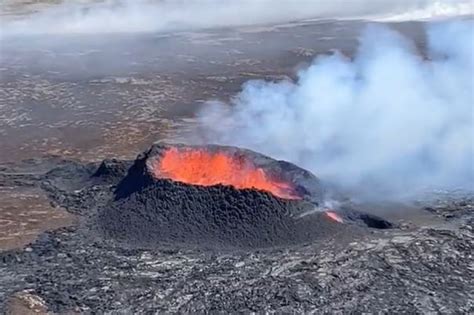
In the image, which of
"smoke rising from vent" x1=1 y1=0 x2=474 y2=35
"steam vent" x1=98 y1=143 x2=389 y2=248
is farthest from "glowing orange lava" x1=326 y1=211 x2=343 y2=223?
"smoke rising from vent" x1=1 y1=0 x2=474 y2=35

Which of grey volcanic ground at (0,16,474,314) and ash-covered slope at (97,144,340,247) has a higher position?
ash-covered slope at (97,144,340,247)

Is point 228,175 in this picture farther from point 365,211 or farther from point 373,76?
point 373,76

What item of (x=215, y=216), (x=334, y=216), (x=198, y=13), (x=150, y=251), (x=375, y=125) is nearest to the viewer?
(x=150, y=251)

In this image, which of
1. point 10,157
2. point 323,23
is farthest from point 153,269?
point 323,23

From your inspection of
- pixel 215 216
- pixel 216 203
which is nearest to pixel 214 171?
pixel 216 203

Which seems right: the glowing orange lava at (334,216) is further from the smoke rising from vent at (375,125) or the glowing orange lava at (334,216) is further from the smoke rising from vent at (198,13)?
the smoke rising from vent at (198,13)

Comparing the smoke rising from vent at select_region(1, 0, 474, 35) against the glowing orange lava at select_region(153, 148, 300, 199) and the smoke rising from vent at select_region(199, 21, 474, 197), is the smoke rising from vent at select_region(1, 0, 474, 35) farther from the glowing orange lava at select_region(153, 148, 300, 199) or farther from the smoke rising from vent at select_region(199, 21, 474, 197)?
the glowing orange lava at select_region(153, 148, 300, 199)

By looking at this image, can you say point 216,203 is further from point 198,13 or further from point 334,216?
point 198,13
